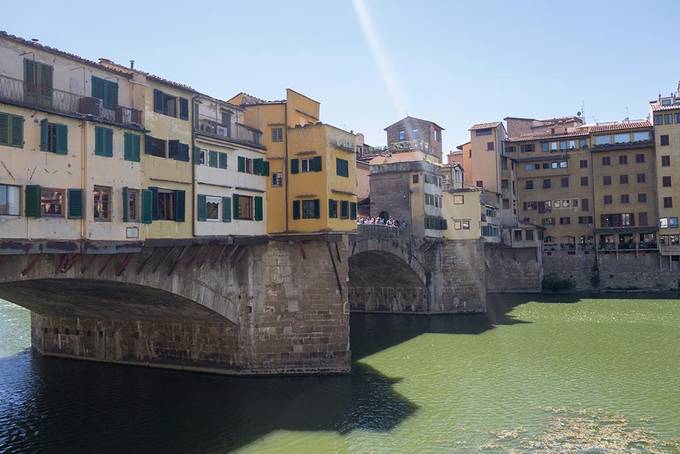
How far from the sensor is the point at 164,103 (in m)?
27.7

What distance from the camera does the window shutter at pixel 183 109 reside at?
2856 centimetres

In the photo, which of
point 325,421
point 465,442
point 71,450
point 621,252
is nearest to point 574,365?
point 465,442

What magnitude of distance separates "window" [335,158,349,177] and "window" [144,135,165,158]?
438 inches

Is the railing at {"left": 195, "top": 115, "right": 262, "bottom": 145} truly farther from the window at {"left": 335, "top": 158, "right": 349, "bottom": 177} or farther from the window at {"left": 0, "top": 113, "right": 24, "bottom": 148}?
the window at {"left": 0, "top": 113, "right": 24, "bottom": 148}

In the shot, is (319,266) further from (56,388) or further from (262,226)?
(56,388)

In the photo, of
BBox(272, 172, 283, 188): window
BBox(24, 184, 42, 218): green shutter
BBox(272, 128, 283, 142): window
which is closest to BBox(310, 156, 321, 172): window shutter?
BBox(272, 172, 283, 188): window

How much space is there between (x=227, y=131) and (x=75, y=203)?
40.1 feet

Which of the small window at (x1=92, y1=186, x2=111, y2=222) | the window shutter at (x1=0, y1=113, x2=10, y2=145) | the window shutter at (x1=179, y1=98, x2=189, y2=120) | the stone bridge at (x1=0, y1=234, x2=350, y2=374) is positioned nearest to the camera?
the window shutter at (x1=0, y1=113, x2=10, y2=145)

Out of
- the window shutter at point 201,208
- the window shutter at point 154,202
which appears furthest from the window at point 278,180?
the window shutter at point 154,202

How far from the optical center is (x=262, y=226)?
3394cm

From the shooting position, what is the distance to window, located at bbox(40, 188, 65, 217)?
21547 mm

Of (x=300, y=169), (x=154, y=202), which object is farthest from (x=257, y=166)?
(x=154, y=202)

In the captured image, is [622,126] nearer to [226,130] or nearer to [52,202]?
[226,130]

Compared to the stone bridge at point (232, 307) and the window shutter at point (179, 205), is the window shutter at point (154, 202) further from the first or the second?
the stone bridge at point (232, 307)
